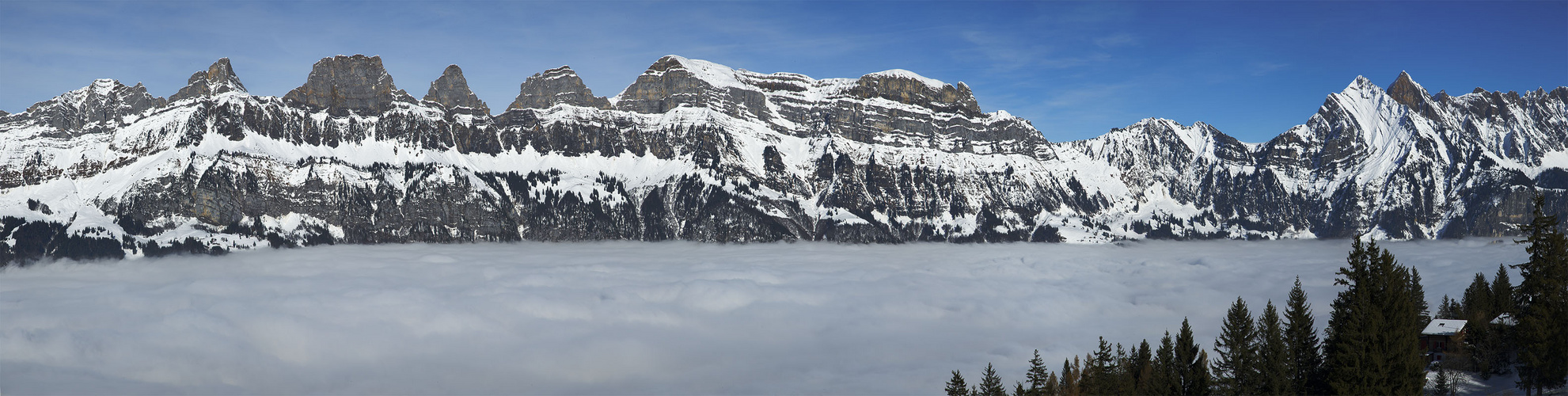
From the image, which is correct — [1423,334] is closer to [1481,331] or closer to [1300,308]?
Result: [1481,331]

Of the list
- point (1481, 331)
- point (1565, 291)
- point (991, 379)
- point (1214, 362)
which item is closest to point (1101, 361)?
point (991, 379)

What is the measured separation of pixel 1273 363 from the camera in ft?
289

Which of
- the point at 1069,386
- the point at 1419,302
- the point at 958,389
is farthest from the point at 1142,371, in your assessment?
the point at 1419,302

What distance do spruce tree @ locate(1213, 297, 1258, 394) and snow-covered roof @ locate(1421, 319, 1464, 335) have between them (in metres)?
38.1

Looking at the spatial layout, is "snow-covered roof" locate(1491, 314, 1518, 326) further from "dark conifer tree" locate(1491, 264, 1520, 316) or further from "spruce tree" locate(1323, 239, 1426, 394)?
"spruce tree" locate(1323, 239, 1426, 394)

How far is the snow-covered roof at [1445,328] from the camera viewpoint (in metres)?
116

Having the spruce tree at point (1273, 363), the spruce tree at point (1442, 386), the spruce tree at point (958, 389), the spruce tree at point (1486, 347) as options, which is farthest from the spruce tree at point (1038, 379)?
the spruce tree at point (1486, 347)

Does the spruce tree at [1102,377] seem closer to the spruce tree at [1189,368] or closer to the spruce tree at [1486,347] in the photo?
the spruce tree at [1189,368]

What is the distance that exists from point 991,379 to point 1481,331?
54455 mm

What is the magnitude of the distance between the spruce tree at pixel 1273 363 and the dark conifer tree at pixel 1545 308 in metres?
19.4

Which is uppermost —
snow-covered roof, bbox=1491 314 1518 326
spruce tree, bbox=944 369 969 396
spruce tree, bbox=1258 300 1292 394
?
snow-covered roof, bbox=1491 314 1518 326

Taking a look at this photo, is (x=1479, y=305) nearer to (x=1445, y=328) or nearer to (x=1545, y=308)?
(x=1445, y=328)

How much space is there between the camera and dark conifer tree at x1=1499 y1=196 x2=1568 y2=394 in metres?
81.8

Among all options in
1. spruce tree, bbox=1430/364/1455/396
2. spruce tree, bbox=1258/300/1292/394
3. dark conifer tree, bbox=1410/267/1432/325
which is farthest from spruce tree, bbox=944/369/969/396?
dark conifer tree, bbox=1410/267/1432/325
